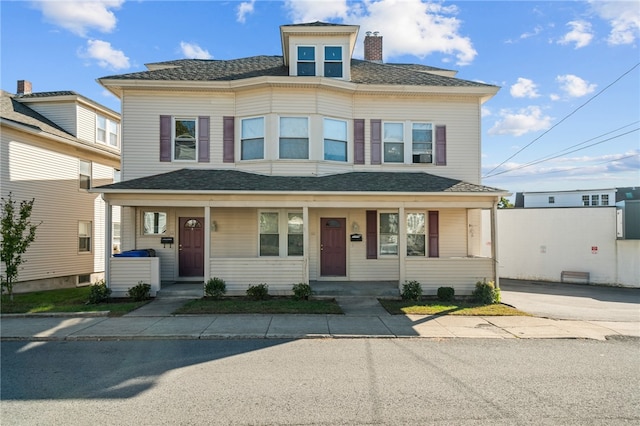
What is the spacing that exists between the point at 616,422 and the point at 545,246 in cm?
1470

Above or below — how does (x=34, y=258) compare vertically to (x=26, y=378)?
above

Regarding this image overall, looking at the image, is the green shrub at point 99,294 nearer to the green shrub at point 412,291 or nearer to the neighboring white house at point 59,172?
the neighboring white house at point 59,172

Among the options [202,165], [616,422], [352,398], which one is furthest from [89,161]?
[616,422]

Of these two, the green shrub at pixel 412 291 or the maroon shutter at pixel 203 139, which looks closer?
the green shrub at pixel 412 291

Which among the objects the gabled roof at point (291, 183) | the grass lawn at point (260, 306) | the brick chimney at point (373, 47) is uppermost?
the brick chimney at point (373, 47)

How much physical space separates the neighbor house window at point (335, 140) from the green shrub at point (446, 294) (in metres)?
5.57

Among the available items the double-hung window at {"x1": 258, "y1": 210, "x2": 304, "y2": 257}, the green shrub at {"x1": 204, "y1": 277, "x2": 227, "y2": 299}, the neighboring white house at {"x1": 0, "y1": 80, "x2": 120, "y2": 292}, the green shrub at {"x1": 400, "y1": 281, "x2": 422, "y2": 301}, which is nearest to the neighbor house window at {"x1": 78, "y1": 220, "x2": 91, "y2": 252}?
the neighboring white house at {"x1": 0, "y1": 80, "x2": 120, "y2": 292}

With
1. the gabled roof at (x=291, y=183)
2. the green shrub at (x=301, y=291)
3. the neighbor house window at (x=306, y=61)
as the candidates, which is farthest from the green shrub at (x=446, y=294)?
the neighbor house window at (x=306, y=61)

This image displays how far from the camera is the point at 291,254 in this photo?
525 inches

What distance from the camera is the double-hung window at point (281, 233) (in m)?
13.4

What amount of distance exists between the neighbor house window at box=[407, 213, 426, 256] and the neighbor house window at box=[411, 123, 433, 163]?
2113 mm

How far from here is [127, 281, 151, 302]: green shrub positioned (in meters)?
11.2

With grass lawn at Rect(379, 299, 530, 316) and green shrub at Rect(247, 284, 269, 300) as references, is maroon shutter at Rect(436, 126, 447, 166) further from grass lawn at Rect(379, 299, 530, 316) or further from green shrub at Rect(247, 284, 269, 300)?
green shrub at Rect(247, 284, 269, 300)

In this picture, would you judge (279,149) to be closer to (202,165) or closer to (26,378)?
(202,165)
